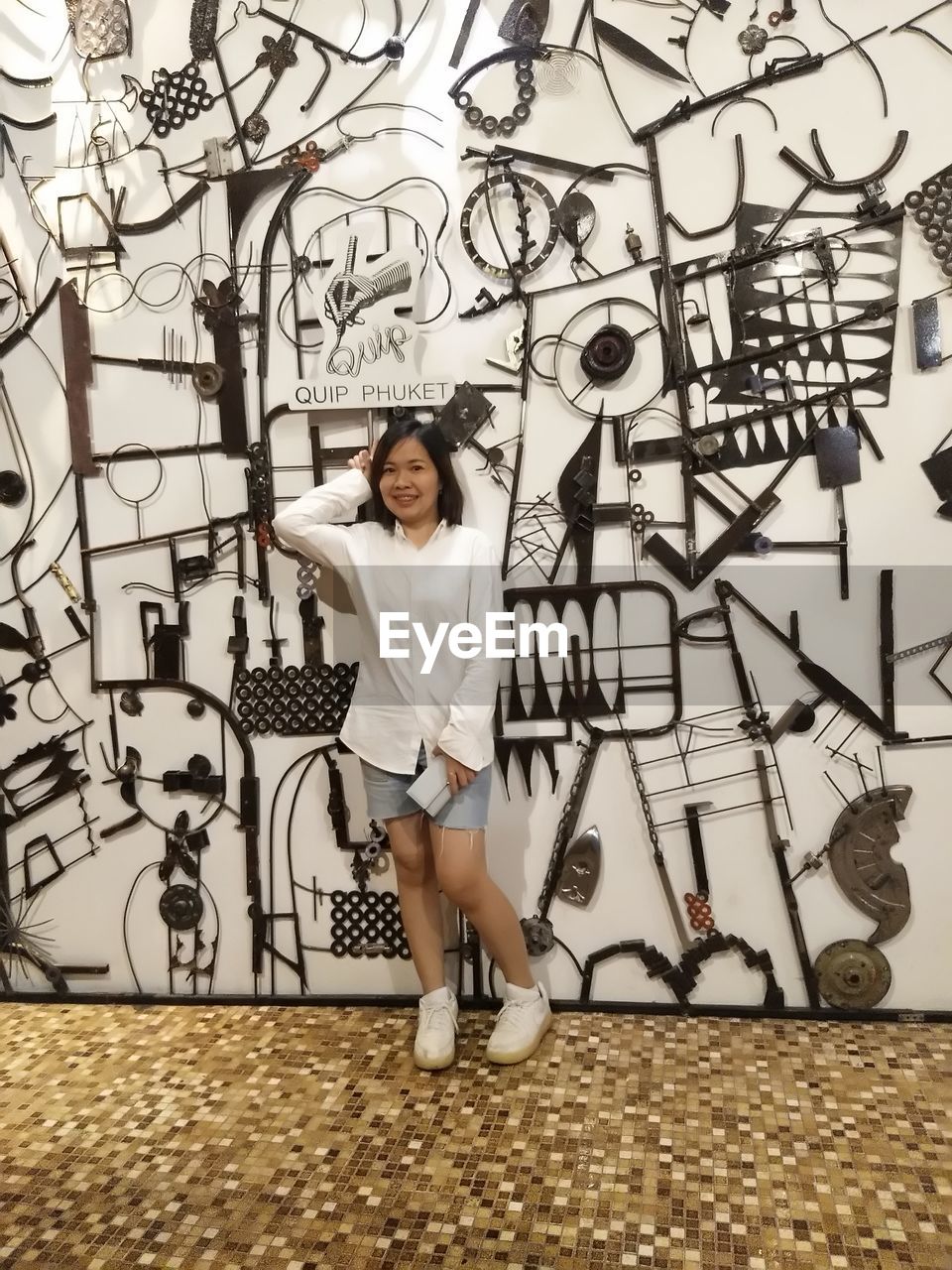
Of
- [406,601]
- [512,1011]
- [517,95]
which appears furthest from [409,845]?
[517,95]

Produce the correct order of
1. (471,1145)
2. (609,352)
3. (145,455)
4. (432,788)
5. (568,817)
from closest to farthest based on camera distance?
1. (471,1145)
2. (432,788)
3. (609,352)
4. (568,817)
5. (145,455)

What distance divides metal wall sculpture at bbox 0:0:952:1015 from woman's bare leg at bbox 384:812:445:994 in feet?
0.47

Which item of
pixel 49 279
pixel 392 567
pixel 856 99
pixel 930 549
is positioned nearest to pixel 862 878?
pixel 930 549

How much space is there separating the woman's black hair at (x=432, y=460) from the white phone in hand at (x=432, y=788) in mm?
545

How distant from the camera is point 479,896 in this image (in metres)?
2.09

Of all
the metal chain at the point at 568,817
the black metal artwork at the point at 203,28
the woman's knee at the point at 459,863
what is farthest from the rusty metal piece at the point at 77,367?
the metal chain at the point at 568,817

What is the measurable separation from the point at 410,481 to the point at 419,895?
3.14 feet

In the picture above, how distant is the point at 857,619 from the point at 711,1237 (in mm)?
1297

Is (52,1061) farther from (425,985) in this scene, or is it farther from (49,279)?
(49,279)

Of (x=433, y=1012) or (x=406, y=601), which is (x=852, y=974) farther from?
(x=406, y=601)

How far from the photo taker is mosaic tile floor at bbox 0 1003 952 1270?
5.19ft

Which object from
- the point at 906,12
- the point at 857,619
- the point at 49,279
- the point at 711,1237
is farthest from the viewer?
the point at 49,279

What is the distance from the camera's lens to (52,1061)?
2.22 meters

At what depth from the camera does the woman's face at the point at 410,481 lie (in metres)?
2.04
